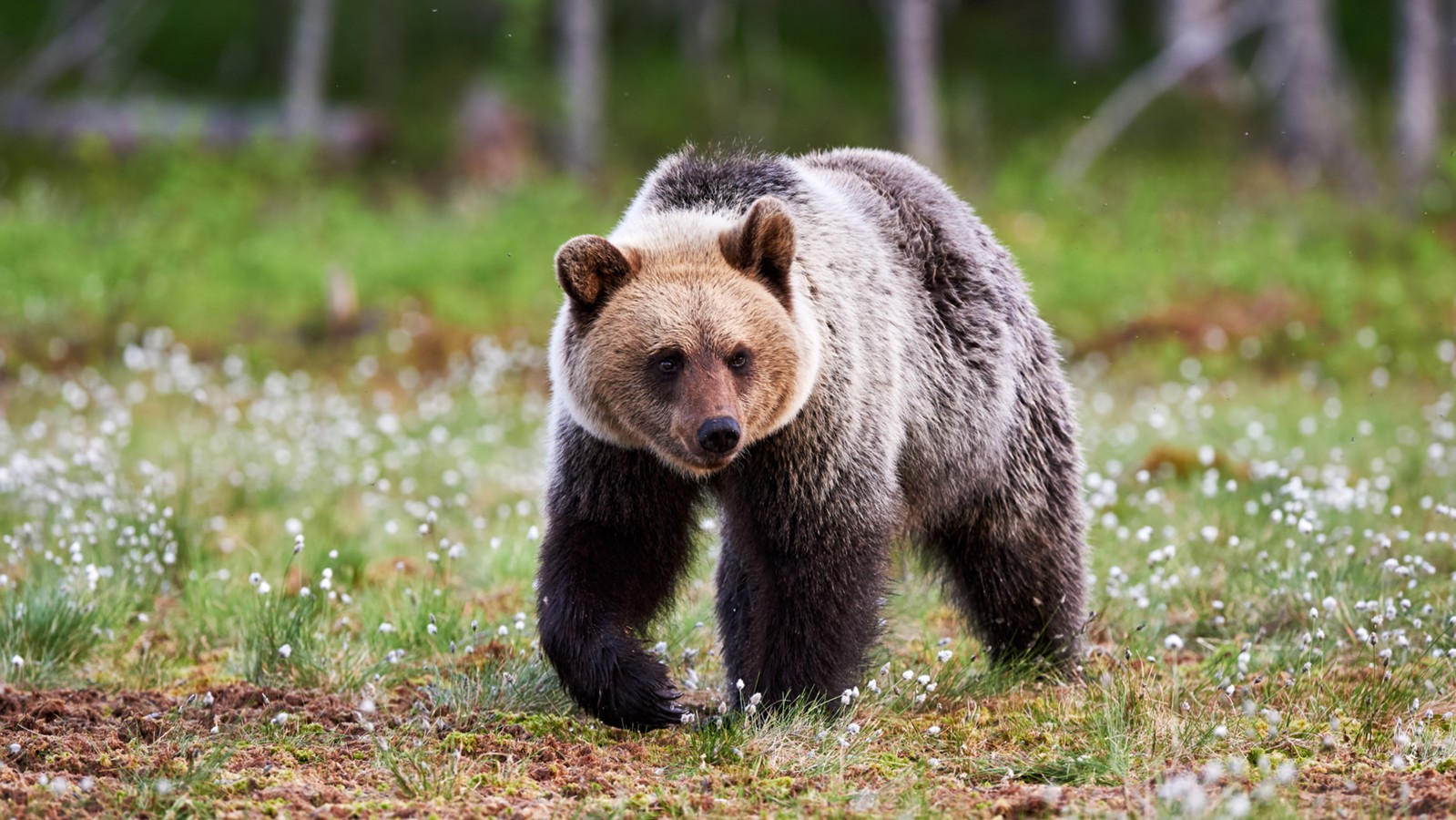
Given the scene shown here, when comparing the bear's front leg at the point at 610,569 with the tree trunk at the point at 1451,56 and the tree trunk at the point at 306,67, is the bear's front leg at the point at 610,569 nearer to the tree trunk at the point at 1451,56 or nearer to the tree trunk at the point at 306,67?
the tree trunk at the point at 306,67

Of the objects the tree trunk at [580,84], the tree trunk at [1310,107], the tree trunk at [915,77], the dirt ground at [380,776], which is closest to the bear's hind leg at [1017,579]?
the dirt ground at [380,776]

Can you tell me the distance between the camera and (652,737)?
461cm

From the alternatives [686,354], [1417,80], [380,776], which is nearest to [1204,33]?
[1417,80]

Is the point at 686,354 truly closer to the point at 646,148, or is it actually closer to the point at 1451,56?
the point at 646,148

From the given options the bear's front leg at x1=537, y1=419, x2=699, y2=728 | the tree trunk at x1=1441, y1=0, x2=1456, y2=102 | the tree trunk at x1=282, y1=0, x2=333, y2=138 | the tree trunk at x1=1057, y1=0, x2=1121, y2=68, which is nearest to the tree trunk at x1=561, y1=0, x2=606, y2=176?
the tree trunk at x1=282, y1=0, x2=333, y2=138

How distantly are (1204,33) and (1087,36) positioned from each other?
615 cm

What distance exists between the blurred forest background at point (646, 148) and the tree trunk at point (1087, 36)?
64 millimetres

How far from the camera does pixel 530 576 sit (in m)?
6.41

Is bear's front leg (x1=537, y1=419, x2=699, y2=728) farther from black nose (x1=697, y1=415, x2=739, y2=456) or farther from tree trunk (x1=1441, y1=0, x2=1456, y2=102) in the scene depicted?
tree trunk (x1=1441, y1=0, x2=1456, y2=102)

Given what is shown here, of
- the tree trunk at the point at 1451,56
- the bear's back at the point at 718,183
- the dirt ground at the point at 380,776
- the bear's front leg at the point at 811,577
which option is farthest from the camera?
the tree trunk at the point at 1451,56

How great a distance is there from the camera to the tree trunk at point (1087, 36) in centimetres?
2678

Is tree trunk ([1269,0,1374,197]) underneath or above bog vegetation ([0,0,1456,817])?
above

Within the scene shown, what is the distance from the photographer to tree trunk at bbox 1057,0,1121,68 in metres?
26.8

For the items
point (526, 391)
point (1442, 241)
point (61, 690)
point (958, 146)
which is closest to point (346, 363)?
point (526, 391)
